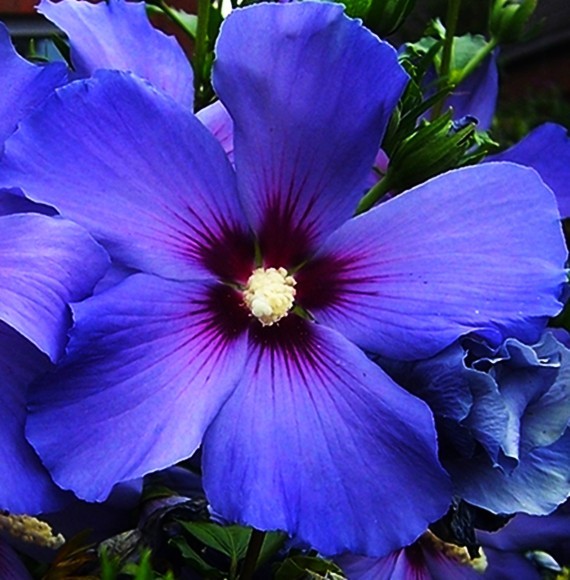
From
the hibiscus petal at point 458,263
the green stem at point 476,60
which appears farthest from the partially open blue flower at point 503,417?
the green stem at point 476,60

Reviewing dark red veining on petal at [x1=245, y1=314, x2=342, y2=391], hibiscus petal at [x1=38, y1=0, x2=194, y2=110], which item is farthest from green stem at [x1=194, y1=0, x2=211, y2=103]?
dark red veining on petal at [x1=245, y1=314, x2=342, y2=391]

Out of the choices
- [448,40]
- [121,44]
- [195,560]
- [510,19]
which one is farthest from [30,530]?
[510,19]

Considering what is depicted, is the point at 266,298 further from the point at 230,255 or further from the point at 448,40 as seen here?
A: the point at 448,40

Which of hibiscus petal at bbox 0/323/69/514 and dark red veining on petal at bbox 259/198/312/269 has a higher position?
dark red veining on petal at bbox 259/198/312/269

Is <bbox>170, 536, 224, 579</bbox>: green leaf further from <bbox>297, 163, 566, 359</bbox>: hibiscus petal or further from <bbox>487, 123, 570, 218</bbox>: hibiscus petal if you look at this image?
<bbox>487, 123, 570, 218</bbox>: hibiscus petal

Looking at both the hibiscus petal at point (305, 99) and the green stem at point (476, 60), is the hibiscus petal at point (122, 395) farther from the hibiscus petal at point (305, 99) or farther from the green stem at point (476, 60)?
the green stem at point (476, 60)

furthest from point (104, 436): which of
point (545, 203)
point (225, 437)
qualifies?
point (545, 203)
